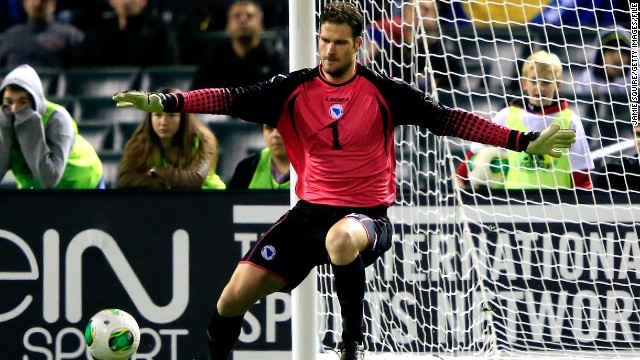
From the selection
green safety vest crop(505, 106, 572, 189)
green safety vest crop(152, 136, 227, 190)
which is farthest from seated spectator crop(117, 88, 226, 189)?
green safety vest crop(505, 106, 572, 189)

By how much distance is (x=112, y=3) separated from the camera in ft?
31.1

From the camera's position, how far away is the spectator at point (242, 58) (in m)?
8.66

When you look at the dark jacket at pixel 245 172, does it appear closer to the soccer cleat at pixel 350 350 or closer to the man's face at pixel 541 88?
the man's face at pixel 541 88

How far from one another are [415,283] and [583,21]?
8.61ft

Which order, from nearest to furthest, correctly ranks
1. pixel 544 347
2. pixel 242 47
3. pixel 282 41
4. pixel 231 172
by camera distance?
pixel 544 347 → pixel 231 172 → pixel 242 47 → pixel 282 41

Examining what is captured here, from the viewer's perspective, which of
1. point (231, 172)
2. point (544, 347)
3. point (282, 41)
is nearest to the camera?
point (544, 347)

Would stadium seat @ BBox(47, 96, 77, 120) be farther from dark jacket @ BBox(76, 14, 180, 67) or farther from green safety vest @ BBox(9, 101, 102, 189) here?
green safety vest @ BBox(9, 101, 102, 189)

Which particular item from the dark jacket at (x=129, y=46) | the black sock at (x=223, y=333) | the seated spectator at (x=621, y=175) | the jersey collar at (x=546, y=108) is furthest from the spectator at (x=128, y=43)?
the black sock at (x=223, y=333)

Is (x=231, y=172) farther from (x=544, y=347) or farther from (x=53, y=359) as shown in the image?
(x=544, y=347)

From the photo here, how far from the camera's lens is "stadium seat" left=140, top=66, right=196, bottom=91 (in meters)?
9.37

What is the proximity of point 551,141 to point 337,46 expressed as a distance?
101cm

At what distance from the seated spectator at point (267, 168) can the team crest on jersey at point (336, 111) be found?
5.69 ft

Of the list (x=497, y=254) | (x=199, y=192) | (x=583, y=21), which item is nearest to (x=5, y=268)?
(x=199, y=192)

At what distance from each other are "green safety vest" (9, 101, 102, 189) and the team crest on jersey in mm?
2484
